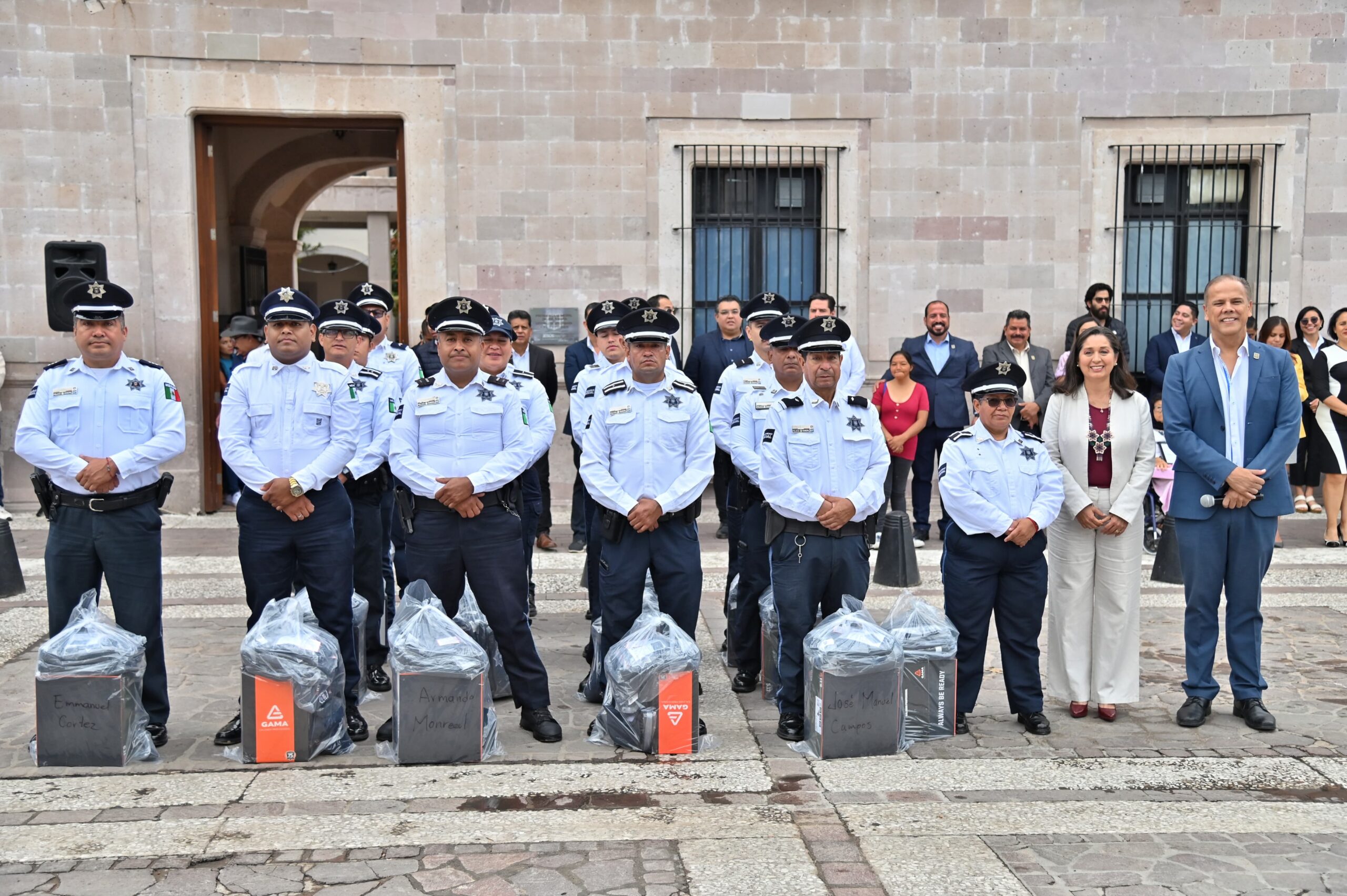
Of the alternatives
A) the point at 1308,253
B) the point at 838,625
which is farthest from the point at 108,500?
the point at 1308,253

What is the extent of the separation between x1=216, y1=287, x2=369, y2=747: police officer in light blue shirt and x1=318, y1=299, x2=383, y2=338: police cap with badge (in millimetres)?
846

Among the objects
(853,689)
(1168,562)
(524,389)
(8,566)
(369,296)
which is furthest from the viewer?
(1168,562)

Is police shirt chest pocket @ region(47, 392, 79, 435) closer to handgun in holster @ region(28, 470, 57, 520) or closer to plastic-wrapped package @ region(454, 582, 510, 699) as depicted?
handgun in holster @ region(28, 470, 57, 520)

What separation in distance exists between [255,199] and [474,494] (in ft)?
43.2

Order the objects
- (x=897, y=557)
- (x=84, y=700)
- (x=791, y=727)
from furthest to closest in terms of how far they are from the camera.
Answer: (x=897, y=557) < (x=791, y=727) < (x=84, y=700)

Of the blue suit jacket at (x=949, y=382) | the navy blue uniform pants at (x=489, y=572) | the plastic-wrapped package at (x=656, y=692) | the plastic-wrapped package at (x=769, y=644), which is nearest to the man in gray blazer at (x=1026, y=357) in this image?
the blue suit jacket at (x=949, y=382)

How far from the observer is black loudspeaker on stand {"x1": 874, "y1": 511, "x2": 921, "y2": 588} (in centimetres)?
916

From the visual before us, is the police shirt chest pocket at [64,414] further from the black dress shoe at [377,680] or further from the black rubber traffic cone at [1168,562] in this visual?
the black rubber traffic cone at [1168,562]

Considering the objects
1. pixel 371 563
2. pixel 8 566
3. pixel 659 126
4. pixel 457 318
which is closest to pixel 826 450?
pixel 457 318

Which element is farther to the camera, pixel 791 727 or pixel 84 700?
pixel 791 727

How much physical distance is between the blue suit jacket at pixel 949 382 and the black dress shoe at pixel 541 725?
6.41m

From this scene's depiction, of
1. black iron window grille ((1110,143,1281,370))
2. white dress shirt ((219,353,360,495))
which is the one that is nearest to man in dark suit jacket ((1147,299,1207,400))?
black iron window grille ((1110,143,1281,370))

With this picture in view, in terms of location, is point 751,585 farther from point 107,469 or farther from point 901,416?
point 901,416

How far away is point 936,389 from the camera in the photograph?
1155 centimetres
